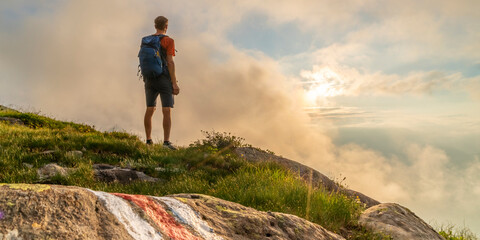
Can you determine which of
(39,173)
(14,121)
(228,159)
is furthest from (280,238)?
(14,121)

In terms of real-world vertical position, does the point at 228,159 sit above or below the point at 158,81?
below

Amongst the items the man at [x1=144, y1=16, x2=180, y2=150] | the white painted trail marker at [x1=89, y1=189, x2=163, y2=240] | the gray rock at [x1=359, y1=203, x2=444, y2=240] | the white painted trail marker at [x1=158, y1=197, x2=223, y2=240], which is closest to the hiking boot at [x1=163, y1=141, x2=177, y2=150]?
the man at [x1=144, y1=16, x2=180, y2=150]

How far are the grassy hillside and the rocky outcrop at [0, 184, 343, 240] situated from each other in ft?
8.38

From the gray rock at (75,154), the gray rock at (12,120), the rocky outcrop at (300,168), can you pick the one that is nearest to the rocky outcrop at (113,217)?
the gray rock at (75,154)

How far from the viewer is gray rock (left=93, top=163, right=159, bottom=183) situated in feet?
26.6

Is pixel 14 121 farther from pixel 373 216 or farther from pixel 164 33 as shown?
pixel 373 216

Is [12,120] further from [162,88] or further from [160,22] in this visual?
[160,22]

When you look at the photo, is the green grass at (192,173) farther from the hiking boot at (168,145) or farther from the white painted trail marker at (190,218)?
the white painted trail marker at (190,218)

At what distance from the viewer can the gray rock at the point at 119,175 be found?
319 inches

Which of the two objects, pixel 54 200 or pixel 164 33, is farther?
pixel 164 33

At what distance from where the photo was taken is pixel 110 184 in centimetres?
767

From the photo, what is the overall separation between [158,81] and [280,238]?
29.4 ft

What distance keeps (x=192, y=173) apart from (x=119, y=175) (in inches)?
68.3

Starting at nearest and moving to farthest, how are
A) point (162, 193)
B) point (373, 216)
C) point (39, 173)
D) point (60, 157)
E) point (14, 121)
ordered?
1. point (373, 216)
2. point (162, 193)
3. point (39, 173)
4. point (60, 157)
5. point (14, 121)
